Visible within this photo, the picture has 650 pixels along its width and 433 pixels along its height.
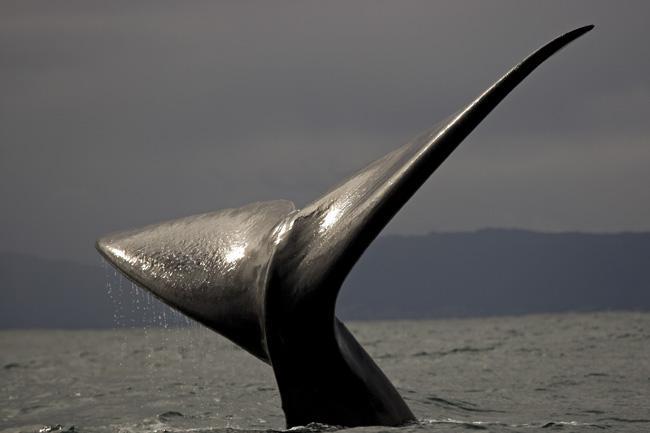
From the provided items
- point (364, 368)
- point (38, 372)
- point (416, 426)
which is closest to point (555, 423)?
point (416, 426)

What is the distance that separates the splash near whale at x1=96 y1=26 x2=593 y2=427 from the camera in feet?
17.2

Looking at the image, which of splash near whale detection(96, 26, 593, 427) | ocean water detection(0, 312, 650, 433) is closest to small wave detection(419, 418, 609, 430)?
ocean water detection(0, 312, 650, 433)

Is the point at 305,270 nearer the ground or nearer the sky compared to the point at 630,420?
nearer the sky

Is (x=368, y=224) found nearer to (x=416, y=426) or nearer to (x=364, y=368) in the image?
(x=364, y=368)

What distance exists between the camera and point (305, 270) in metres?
5.42

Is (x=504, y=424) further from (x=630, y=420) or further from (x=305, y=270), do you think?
(x=305, y=270)

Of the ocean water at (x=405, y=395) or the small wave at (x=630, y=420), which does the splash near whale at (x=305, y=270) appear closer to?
the ocean water at (x=405, y=395)

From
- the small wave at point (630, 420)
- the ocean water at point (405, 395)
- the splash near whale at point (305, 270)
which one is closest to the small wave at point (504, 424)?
the ocean water at point (405, 395)

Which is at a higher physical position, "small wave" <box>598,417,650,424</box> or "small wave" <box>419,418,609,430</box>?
"small wave" <box>419,418,609,430</box>

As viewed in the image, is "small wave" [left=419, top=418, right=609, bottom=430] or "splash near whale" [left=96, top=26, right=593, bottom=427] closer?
"splash near whale" [left=96, top=26, right=593, bottom=427]

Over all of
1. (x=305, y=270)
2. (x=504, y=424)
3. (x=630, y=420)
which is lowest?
(x=630, y=420)

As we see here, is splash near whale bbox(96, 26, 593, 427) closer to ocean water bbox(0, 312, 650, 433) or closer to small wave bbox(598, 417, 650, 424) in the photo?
ocean water bbox(0, 312, 650, 433)

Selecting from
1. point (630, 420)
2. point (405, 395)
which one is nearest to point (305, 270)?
point (630, 420)

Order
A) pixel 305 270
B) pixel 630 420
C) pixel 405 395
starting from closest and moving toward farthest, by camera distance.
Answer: pixel 305 270 → pixel 630 420 → pixel 405 395
